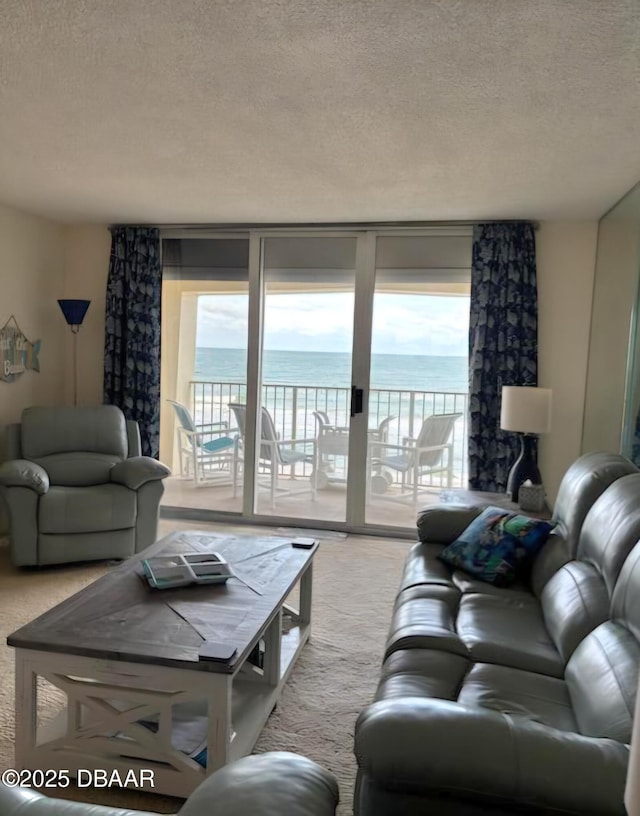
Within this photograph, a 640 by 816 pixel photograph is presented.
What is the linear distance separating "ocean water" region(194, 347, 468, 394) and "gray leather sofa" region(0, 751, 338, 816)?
3.82 metres

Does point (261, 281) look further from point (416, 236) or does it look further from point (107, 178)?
point (107, 178)

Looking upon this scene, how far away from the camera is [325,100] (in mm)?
2387

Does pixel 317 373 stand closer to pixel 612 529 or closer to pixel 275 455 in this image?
pixel 275 455

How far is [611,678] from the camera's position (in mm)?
1604

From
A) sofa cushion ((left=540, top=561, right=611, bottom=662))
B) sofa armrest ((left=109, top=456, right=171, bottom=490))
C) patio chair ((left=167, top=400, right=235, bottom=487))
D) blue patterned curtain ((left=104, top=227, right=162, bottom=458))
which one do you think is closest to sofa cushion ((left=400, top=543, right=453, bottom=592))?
sofa cushion ((left=540, top=561, right=611, bottom=662))

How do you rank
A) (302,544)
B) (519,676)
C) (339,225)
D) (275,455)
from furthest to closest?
(275,455)
(339,225)
(302,544)
(519,676)

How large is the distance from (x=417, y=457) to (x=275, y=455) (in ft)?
3.73

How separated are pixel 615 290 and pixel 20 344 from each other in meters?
4.04

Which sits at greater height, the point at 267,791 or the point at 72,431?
the point at 72,431

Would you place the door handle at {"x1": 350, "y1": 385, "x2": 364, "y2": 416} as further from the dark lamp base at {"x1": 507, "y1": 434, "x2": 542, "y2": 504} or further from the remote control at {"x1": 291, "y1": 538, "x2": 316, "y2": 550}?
the remote control at {"x1": 291, "y1": 538, "x2": 316, "y2": 550}

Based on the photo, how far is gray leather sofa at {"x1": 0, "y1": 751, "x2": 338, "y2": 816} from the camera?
1.04 metres

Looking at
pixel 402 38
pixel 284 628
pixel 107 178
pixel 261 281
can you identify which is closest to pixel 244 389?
pixel 261 281

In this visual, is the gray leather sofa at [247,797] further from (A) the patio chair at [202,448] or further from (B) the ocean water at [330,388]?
(A) the patio chair at [202,448]

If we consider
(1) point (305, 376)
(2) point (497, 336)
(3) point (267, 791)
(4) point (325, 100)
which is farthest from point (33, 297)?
(3) point (267, 791)
